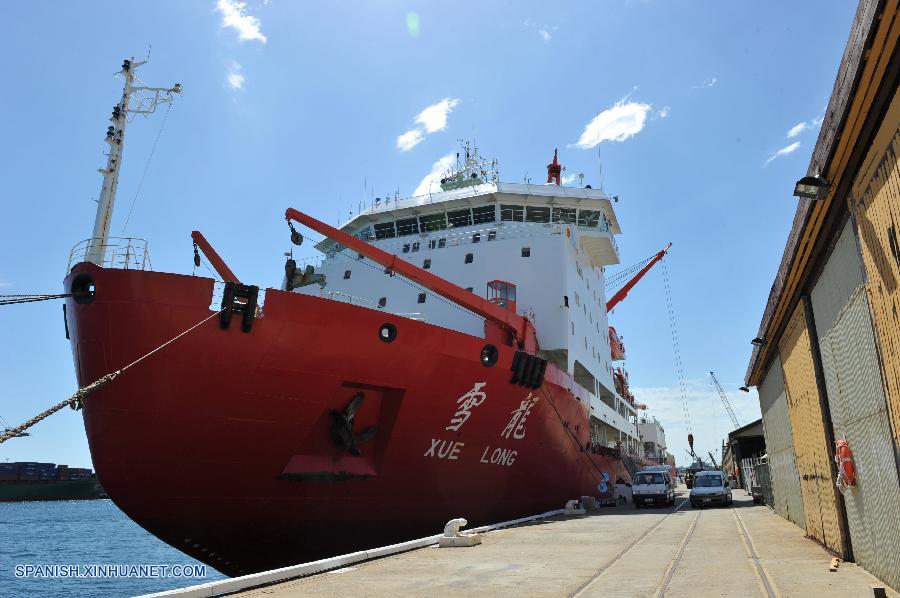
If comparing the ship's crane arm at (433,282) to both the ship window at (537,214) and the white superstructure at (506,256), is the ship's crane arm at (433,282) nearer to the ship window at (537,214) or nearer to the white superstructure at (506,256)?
the white superstructure at (506,256)

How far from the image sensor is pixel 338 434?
1042 cm

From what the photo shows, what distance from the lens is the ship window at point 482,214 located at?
2058 centimetres

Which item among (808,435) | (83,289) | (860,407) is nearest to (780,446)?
(808,435)

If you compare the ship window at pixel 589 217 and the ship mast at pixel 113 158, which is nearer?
the ship mast at pixel 113 158

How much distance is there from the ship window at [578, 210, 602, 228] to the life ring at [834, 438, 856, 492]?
52.9 feet

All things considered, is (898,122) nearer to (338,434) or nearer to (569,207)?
(338,434)

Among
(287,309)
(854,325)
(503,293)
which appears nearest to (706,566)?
(854,325)

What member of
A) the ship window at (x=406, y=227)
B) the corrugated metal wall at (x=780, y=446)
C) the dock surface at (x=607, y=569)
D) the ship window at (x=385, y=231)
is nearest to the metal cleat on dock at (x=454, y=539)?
the dock surface at (x=607, y=569)

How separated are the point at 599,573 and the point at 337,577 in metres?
3.11

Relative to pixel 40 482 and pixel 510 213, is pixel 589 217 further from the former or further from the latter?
pixel 40 482

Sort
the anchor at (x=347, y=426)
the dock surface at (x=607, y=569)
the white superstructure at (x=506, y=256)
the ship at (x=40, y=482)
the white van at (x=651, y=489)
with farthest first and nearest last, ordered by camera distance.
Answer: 1. the ship at (x=40, y=482)
2. the white van at (x=651, y=489)
3. the white superstructure at (x=506, y=256)
4. the anchor at (x=347, y=426)
5. the dock surface at (x=607, y=569)

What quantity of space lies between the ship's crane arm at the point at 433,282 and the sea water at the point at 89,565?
10.5 metres

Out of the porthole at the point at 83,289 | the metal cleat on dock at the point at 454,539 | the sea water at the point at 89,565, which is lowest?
the sea water at the point at 89,565

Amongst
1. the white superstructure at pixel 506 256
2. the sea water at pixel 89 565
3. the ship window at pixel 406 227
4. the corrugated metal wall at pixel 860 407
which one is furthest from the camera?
the ship window at pixel 406 227
